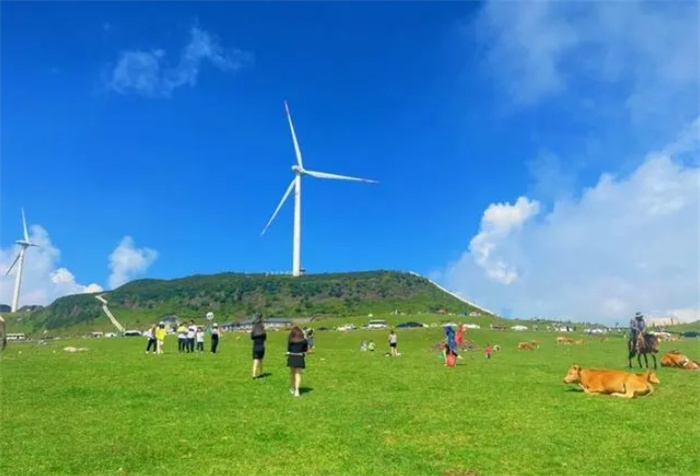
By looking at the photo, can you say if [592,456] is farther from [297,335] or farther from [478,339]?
[478,339]

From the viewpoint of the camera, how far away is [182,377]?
2892 centimetres

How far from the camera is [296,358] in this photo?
23891 mm

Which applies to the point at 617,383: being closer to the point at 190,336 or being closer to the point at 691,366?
the point at 691,366

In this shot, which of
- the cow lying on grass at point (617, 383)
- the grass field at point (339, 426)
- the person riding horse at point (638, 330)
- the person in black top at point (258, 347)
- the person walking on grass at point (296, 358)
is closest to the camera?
the grass field at point (339, 426)

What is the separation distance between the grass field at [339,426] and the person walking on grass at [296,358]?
0.63 metres

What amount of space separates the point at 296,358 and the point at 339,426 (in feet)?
20.1

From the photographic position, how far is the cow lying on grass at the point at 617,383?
23.1 meters

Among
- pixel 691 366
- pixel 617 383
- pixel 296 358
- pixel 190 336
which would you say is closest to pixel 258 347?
pixel 296 358

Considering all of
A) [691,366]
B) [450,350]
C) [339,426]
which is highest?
[450,350]

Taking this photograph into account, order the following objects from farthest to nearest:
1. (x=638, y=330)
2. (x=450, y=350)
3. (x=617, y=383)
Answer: (x=450, y=350) → (x=638, y=330) → (x=617, y=383)

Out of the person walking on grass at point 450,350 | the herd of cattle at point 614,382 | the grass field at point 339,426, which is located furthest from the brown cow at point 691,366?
the person walking on grass at point 450,350

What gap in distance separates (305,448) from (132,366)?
2124 centimetres

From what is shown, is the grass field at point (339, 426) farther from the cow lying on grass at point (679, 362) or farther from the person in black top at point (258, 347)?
the cow lying on grass at point (679, 362)

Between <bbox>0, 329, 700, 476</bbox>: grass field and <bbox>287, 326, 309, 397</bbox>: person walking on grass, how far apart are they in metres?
0.63
